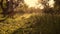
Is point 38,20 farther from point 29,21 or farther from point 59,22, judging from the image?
point 59,22

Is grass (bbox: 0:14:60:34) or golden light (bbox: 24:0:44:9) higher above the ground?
golden light (bbox: 24:0:44:9)

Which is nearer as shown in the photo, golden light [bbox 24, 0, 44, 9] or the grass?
the grass

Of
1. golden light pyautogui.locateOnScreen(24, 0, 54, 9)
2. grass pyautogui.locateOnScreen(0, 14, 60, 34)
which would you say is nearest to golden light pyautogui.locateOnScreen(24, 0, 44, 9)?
golden light pyautogui.locateOnScreen(24, 0, 54, 9)

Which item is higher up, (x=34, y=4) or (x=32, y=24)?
(x=34, y=4)

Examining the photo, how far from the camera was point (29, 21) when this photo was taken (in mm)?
2902

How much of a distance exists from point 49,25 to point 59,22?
0.71ft

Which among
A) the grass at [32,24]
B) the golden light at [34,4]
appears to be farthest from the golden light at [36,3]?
the grass at [32,24]

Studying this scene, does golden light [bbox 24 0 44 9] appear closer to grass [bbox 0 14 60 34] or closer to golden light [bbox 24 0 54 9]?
golden light [bbox 24 0 54 9]

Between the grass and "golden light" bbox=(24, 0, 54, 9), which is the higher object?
"golden light" bbox=(24, 0, 54, 9)

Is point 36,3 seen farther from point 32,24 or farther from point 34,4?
point 32,24

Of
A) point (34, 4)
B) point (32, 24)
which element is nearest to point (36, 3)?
point (34, 4)

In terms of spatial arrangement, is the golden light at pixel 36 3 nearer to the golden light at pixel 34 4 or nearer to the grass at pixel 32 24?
the golden light at pixel 34 4

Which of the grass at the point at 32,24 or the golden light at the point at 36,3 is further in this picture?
the golden light at the point at 36,3

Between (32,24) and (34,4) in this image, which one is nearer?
(32,24)
